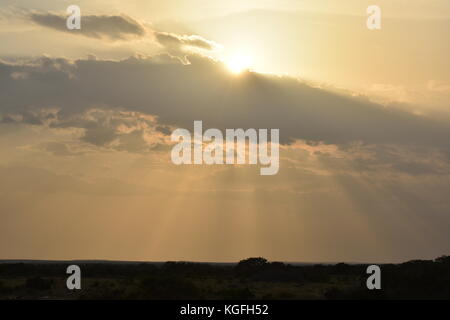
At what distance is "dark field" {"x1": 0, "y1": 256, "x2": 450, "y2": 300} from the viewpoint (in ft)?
185

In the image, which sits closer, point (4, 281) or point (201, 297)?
point (201, 297)

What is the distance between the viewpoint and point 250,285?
A: 226 ft

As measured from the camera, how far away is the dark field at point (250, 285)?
56500 mm
